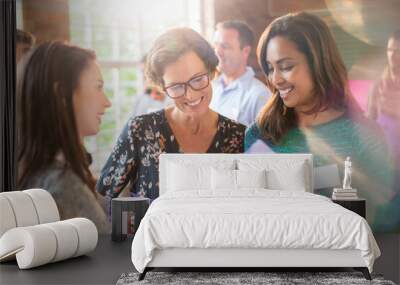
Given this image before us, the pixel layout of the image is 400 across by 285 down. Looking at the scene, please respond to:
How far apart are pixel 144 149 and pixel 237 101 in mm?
1169

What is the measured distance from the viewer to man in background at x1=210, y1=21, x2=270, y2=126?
7.87 meters

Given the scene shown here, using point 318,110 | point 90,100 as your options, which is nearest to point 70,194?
point 90,100

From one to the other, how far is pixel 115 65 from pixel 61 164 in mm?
1275

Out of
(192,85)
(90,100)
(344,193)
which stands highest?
(192,85)

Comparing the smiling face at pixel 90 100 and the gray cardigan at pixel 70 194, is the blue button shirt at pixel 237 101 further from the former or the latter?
the gray cardigan at pixel 70 194

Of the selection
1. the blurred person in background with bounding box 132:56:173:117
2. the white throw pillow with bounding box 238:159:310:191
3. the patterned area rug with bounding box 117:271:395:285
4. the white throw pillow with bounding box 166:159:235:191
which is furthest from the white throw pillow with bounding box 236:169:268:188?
the patterned area rug with bounding box 117:271:395:285

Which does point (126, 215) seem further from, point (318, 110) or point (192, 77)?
point (318, 110)

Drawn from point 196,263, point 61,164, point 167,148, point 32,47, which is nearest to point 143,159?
point 167,148

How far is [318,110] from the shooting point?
7.84 m

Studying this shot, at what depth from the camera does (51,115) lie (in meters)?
7.99

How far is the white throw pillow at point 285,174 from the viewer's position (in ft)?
23.8

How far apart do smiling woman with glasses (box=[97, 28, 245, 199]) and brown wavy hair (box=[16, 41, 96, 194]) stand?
493 millimetres

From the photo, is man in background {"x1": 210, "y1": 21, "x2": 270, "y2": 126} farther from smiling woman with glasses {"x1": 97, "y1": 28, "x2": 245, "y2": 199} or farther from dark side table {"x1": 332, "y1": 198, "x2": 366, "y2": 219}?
dark side table {"x1": 332, "y1": 198, "x2": 366, "y2": 219}

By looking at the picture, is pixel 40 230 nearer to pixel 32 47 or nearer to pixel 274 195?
pixel 274 195
